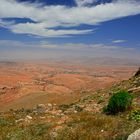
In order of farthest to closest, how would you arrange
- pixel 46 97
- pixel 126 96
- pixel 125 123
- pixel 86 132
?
1. pixel 46 97
2. pixel 126 96
3. pixel 125 123
4. pixel 86 132

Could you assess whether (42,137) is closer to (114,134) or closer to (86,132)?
(86,132)

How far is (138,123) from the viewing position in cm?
1282

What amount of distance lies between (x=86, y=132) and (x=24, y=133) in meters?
2.69

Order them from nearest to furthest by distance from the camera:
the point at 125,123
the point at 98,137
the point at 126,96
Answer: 1. the point at 98,137
2. the point at 125,123
3. the point at 126,96

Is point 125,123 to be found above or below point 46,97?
above

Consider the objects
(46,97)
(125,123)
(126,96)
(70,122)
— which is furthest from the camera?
(46,97)

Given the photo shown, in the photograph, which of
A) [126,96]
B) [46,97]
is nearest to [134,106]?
[126,96]

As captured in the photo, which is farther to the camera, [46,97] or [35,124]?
[46,97]

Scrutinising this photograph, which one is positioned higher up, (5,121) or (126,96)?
(126,96)

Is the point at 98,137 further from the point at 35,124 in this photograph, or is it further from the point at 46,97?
the point at 46,97

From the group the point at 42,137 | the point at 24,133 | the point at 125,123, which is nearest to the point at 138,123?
the point at 125,123

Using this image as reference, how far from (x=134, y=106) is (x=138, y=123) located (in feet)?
15.8

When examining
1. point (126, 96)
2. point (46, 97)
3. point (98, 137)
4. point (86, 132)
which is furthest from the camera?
point (46, 97)

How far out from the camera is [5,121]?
1742cm
